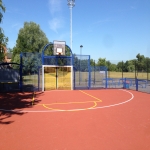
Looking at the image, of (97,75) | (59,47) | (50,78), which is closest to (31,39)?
(97,75)

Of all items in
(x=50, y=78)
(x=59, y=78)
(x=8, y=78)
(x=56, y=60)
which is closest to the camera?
(x=8, y=78)

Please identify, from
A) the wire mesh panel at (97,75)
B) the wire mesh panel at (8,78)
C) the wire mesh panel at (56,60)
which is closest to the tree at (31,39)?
the wire mesh panel at (97,75)

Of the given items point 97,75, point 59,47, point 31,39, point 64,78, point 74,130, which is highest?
point 31,39

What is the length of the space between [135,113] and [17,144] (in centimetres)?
564

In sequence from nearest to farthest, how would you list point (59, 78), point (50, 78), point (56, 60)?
point (50, 78) < point (56, 60) < point (59, 78)

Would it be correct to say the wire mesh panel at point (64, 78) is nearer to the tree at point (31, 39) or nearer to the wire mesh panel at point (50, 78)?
the wire mesh panel at point (50, 78)

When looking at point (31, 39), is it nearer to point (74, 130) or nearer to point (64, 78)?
point (64, 78)

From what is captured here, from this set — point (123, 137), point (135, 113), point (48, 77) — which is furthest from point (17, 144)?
point (48, 77)

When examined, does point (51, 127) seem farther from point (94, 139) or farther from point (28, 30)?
point (28, 30)

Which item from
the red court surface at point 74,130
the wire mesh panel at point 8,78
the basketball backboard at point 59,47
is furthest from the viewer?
the basketball backboard at point 59,47

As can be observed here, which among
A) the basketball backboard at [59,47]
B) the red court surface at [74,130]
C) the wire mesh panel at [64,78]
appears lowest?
the red court surface at [74,130]

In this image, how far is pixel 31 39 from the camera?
41625 mm

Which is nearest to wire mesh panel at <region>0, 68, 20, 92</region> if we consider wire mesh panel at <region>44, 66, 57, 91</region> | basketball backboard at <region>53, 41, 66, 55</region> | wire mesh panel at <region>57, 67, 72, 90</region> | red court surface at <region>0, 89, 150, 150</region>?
wire mesh panel at <region>44, 66, 57, 91</region>

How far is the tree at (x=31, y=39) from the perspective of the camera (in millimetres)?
41812
